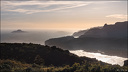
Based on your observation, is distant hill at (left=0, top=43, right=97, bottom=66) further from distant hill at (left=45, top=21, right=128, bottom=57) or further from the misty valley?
distant hill at (left=45, top=21, right=128, bottom=57)

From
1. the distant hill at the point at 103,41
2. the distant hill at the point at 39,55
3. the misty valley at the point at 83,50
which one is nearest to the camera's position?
the distant hill at the point at 39,55

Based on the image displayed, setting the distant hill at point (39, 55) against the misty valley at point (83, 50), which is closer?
the distant hill at point (39, 55)

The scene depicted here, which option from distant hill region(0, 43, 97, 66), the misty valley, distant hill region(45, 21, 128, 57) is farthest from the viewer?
distant hill region(45, 21, 128, 57)

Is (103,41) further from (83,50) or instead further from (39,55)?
(39,55)

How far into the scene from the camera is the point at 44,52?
3381cm

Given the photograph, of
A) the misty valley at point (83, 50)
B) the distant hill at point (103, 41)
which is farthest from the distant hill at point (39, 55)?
the distant hill at point (103, 41)

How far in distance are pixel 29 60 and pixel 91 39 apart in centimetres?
11638

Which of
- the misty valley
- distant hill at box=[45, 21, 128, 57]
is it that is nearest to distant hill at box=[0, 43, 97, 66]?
the misty valley

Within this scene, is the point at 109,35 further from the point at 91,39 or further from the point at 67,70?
the point at 67,70

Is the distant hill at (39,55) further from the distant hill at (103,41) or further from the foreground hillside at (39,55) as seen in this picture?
the distant hill at (103,41)

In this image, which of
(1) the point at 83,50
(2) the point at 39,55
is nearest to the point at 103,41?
(1) the point at 83,50

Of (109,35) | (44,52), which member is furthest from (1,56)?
(109,35)

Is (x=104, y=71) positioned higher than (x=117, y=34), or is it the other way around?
(x=104, y=71)

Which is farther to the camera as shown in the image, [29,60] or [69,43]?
[69,43]
